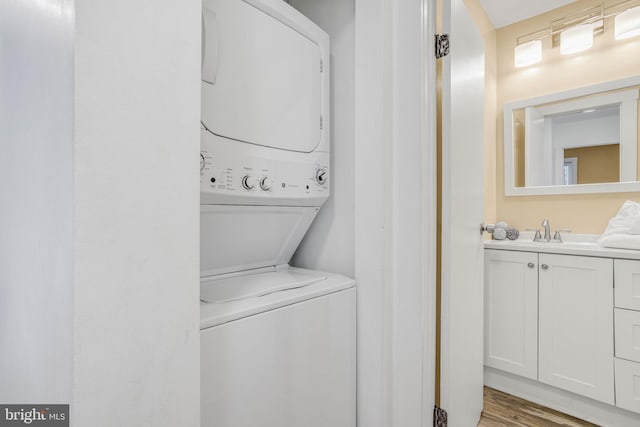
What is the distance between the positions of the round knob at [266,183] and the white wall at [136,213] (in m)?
0.41

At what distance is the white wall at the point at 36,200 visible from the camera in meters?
0.47

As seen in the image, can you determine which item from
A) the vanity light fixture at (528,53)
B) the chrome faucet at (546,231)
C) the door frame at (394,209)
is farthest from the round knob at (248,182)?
the vanity light fixture at (528,53)

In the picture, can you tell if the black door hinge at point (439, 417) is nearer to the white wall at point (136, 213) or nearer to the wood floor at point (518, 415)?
the wood floor at point (518, 415)

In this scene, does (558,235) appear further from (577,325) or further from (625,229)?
(577,325)

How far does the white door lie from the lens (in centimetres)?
130

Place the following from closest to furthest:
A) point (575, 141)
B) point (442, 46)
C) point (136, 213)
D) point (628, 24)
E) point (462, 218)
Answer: point (136, 213) < point (442, 46) < point (462, 218) < point (628, 24) < point (575, 141)

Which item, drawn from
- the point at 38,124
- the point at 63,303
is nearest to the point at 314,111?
the point at 38,124

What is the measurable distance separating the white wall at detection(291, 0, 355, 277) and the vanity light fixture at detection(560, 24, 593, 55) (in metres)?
1.84

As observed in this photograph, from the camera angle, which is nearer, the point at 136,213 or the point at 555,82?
the point at 136,213

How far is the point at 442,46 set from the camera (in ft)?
4.28

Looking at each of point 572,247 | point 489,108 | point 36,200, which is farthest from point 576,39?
point 36,200

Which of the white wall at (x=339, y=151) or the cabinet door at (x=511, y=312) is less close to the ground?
the white wall at (x=339, y=151)

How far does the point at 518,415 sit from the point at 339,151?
1801mm

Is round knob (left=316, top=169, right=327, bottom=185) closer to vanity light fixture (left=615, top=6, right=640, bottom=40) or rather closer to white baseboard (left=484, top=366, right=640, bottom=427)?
white baseboard (left=484, top=366, right=640, bottom=427)
